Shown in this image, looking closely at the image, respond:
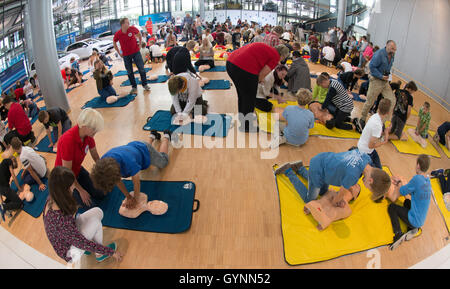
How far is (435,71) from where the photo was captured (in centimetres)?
621

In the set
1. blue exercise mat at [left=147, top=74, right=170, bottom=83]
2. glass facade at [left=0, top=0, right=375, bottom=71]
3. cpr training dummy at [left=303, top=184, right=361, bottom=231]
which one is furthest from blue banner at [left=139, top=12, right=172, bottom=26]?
cpr training dummy at [left=303, top=184, right=361, bottom=231]

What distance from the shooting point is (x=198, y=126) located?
4.89 m

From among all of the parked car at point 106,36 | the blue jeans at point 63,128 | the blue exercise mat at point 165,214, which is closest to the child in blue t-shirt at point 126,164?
the blue exercise mat at point 165,214

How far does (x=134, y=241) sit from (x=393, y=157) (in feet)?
12.8

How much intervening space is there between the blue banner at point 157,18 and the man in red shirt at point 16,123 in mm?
14019

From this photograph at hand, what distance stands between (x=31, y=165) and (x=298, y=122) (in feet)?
12.2

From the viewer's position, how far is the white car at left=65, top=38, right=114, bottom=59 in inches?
460

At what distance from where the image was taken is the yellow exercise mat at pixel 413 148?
4301 millimetres

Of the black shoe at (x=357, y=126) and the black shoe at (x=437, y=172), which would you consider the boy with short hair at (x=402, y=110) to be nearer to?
the black shoe at (x=357, y=126)

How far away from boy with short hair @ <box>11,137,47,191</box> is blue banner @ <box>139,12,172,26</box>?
597 inches

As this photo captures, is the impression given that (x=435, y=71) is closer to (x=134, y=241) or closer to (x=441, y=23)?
(x=441, y=23)

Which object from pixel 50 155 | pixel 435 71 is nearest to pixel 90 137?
pixel 50 155

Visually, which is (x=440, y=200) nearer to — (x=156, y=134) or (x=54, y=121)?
(x=156, y=134)

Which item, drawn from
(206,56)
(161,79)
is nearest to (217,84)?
(161,79)
